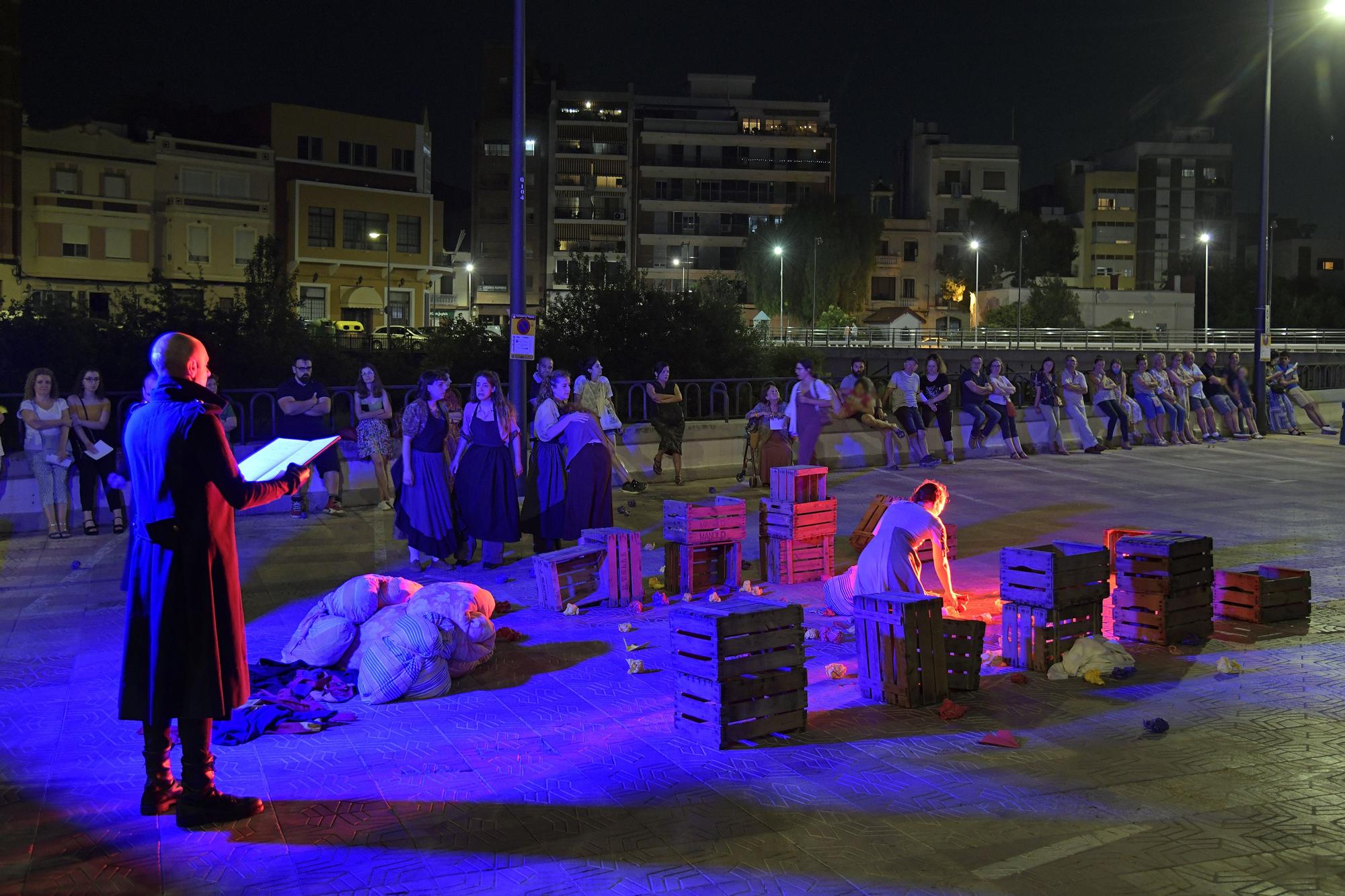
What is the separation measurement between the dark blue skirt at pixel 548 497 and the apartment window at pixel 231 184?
176 feet

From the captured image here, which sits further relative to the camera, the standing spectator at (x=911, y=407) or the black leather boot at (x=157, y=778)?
the standing spectator at (x=911, y=407)

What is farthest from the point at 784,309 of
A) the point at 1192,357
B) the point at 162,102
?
the point at 1192,357

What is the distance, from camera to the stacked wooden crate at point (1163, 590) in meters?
8.47

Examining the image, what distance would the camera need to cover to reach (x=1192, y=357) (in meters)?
24.5

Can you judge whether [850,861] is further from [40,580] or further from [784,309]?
[784,309]

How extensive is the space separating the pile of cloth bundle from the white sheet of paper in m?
1.91

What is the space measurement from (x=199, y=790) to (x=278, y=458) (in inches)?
58.5

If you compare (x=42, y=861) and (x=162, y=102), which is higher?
(x=162, y=102)

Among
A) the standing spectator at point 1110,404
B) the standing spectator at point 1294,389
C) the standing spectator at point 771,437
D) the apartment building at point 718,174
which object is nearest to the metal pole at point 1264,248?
the standing spectator at point 1294,389

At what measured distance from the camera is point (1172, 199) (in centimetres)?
9800

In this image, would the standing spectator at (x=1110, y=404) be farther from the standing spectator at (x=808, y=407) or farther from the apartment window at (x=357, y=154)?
the apartment window at (x=357, y=154)

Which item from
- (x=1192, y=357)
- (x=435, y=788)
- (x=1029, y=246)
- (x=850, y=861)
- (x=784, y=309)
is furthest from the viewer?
(x=1029, y=246)

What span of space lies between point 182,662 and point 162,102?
67.6 m

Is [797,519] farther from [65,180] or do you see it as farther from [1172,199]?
[1172,199]
